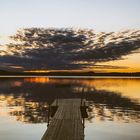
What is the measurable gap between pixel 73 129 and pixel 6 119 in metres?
14.8

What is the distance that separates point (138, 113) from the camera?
38.5 meters

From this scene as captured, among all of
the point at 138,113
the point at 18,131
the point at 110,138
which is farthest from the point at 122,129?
the point at 138,113

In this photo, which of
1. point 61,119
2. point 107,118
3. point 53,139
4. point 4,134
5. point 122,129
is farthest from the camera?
point 107,118

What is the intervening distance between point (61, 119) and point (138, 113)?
16.6 meters

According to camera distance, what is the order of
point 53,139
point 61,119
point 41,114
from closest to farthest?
point 53,139, point 61,119, point 41,114

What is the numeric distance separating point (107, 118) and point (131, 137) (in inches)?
350

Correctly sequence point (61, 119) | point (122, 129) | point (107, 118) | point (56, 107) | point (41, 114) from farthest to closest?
point (41, 114), point (107, 118), point (56, 107), point (122, 129), point (61, 119)

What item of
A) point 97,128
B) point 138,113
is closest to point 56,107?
point 97,128

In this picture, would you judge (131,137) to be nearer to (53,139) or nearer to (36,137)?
(36,137)

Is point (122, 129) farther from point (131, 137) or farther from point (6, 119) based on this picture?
point (6, 119)

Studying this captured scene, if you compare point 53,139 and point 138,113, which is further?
point 138,113

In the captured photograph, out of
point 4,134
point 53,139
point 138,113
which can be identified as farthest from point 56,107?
point 53,139

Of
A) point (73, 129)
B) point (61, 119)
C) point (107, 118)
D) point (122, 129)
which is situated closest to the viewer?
point (73, 129)

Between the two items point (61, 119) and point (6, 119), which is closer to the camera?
point (61, 119)
